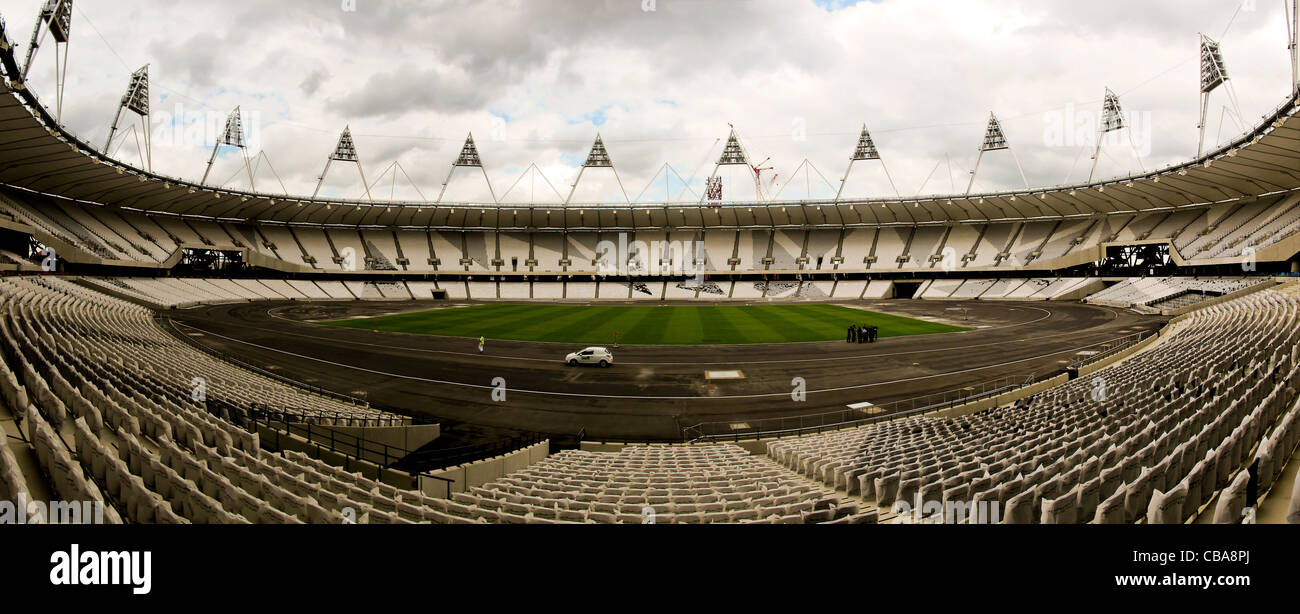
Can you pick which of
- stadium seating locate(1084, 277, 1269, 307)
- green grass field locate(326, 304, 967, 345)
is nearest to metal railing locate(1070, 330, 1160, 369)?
green grass field locate(326, 304, 967, 345)

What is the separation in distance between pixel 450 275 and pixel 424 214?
11.0m

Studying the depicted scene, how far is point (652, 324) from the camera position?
4172cm

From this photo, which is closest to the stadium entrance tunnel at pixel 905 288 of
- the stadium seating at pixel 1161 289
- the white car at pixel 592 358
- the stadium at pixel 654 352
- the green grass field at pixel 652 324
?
the stadium at pixel 654 352

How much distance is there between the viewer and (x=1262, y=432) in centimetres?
727

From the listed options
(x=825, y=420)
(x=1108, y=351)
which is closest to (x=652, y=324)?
(x=825, y=420)

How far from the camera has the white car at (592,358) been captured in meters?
23.9

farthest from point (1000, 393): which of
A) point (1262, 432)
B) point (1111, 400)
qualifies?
point (1262, 432)

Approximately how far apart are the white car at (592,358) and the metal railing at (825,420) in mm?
8993

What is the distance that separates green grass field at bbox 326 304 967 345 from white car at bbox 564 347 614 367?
7.33 m

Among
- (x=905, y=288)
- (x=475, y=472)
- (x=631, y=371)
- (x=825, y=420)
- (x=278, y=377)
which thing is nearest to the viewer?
(x=475, y=472)

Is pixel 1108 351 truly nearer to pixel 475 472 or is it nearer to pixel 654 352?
pixel 654 352

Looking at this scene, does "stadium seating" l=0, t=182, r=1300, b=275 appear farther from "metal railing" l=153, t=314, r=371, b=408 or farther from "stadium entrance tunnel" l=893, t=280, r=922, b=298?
"metal railing" l=153, t=314, r=371, b=408

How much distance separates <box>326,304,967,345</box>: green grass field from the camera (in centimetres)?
3372

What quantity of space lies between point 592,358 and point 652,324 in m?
18.0
